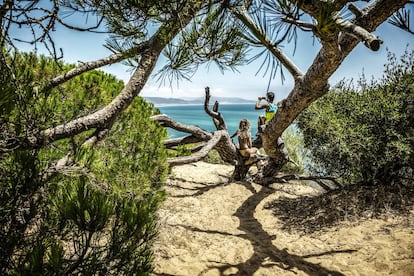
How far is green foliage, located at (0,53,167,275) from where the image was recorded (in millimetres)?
1148

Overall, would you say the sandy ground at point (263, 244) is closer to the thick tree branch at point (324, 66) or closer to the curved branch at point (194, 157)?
the curved branch at point (194, 157)

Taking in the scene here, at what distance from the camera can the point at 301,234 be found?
11.7ft

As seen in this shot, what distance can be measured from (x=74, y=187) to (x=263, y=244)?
105 inches

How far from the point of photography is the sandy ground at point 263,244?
268 centimetres

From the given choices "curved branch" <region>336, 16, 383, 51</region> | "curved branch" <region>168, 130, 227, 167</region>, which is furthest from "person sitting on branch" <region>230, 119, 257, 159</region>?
"curved branch" <region>336, 16, 383, 51</region>

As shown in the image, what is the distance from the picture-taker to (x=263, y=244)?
3320 millimetres

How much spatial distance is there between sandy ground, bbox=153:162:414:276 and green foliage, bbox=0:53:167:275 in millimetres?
1201

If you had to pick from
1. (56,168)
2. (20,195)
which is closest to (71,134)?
(56,168)

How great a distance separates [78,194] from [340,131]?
398cm

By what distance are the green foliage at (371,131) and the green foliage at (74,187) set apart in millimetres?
2996

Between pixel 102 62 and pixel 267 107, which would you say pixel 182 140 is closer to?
pixel 267 107

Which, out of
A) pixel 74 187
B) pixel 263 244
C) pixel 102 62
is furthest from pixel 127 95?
pixel 263 244

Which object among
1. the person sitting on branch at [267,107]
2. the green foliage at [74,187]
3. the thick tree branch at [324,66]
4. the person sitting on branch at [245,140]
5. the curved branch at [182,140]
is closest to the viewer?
the green foliage at [74,187]

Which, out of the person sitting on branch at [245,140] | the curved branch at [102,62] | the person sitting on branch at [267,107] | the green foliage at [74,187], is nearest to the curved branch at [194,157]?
the green foliage at [74,187]
